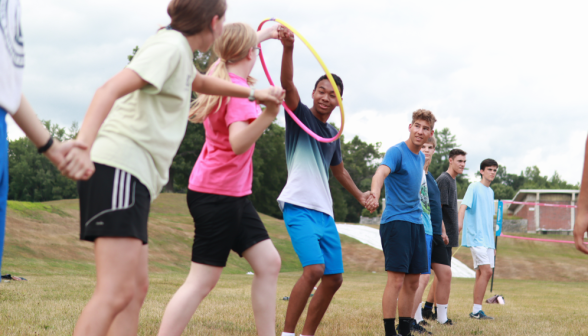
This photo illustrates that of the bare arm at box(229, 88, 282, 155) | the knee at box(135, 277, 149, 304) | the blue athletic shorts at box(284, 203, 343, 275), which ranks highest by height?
the bare arm at box(229, 88, 282, 155)

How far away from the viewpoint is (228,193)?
3.22 meters

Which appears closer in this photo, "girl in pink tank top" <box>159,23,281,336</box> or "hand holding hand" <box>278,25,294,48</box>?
"girl in pink tank top" <box>159,23,281,336</box>

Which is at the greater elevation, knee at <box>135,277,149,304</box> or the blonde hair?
the blonde hair

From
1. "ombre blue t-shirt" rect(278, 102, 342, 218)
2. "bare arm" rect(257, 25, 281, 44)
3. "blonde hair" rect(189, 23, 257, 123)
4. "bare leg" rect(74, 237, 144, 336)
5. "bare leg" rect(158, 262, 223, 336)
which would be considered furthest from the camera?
"ombre blue t-shirt" rect(278, 102, 342, 218)

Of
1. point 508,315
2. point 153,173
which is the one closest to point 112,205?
point 153,173

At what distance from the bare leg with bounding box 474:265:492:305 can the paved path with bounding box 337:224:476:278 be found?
15.7 meters

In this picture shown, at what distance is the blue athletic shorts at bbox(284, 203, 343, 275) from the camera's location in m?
4.05

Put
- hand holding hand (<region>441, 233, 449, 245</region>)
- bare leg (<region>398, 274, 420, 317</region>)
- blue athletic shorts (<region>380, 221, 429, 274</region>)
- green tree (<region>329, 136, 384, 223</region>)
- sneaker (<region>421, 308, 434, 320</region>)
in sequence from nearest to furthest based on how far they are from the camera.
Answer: blue athletic shorts (<region>380, 221, 429, 274</region>)
bare leg (<region>398, 274, 420, 317</region>)
hand holding hand (<region>441, 233, 449, 245</region>)
sneaker (<region>421, 308, 434, 320</region>)
green tree (<region>329, 136, 384, 223</region>)

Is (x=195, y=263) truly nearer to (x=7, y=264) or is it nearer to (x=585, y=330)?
(x=585, y=330)

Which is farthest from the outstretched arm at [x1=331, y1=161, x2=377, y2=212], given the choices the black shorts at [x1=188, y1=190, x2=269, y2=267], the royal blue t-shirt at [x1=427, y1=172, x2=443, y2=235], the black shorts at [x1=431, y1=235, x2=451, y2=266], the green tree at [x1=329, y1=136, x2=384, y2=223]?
the green tree at [x1=329, y1=136, x2=384, y2=223]

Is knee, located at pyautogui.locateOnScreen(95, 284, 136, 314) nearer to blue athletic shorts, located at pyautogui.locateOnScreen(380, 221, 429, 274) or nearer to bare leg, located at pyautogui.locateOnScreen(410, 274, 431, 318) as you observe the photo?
blue athletic shorts, located at pyautogui.locateOnScreen(380, 221, 429, 274)

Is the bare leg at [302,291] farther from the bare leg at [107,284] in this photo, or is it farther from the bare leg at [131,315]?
the bare leg at [107,284]

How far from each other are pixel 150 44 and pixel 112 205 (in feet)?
2.53

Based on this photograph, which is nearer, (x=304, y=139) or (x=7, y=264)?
(x=304, y=139)
